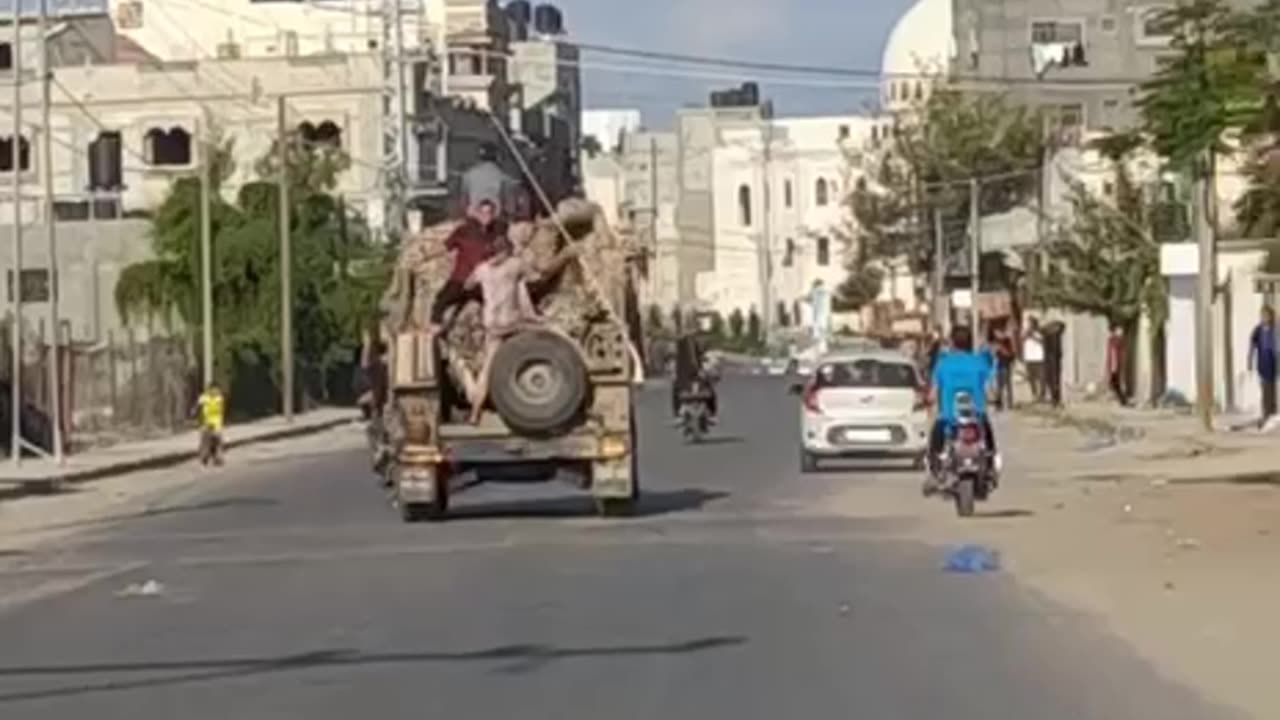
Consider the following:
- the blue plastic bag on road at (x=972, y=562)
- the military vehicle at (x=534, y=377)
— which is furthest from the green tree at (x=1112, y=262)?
the blue plastic bag on road at (x=972, y=562)

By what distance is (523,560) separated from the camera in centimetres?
2511

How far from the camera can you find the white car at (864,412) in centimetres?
3988

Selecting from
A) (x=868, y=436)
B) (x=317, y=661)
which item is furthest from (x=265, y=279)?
(x=317, y=661)

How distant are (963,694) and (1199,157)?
21.9 m

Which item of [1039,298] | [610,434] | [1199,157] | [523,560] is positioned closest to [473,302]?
[610,434]

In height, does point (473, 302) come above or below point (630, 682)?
above

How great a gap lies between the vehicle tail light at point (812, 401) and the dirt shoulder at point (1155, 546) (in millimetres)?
2596

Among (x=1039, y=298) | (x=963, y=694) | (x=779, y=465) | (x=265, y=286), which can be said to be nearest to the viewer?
(x=963, y=694)

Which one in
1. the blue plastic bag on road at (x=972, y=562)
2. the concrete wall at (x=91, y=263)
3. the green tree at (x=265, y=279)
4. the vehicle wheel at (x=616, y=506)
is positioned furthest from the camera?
the concrete wall at (x=91, y=263)

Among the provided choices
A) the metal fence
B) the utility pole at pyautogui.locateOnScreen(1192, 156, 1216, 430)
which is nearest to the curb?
the metal fence

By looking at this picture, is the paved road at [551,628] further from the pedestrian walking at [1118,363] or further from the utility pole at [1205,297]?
the pedestrian walking at [1118,363]

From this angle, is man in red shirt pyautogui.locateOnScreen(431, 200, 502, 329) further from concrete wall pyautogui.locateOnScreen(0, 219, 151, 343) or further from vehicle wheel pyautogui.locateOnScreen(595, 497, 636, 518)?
concrete wall pyautogui.locateOnScreen(0, 219, 151, 343)

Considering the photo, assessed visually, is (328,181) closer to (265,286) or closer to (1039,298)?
(265,286)

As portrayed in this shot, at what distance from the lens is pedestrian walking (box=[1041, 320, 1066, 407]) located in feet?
208
